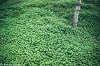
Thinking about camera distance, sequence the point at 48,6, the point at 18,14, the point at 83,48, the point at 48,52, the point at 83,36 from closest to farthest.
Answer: the point at 48,52 < the point at 83,48 < the point at 83,36 < the point at 18,14 < the point at 48,6

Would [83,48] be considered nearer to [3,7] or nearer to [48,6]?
[48,6]

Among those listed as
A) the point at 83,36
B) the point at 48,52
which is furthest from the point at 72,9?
the point at 48,52

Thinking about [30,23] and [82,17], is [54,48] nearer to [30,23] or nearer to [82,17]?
[30,23]

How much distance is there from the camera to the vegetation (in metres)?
10.4

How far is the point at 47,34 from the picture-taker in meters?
12.0

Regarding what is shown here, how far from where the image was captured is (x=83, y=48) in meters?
11.4

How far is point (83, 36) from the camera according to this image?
12516 millimetres

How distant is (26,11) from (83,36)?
5304 mm

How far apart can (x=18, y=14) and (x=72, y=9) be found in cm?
490

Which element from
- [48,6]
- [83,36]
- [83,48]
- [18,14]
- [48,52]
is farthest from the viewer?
[48,6]

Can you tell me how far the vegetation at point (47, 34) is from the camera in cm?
1036

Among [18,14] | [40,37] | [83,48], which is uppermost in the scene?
[18,14]

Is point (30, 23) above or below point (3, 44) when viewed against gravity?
above

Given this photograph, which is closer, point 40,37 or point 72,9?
point 40,37
